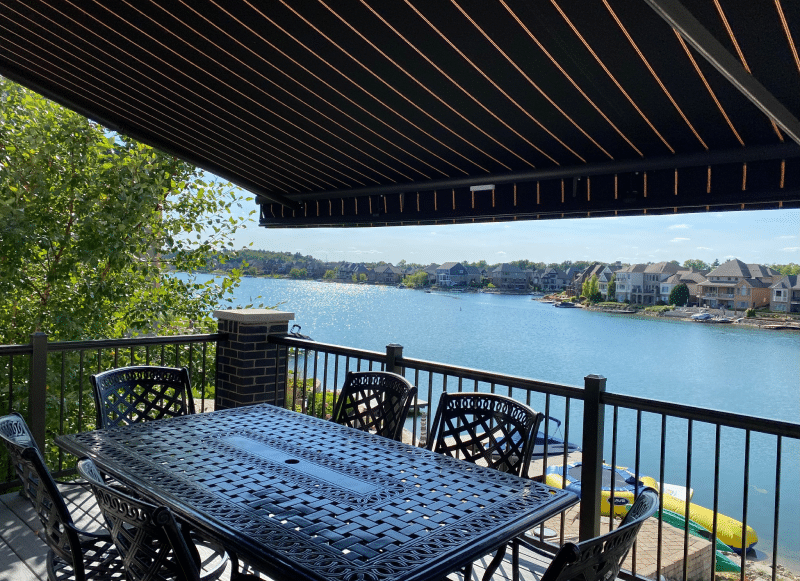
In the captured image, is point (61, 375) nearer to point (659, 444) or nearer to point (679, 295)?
point (679, 295)

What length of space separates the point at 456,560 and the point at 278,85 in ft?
10.1

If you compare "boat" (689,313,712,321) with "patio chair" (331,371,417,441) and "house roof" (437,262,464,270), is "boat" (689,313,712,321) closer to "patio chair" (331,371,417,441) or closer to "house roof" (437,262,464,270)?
"house roof" (437,262,464,270)

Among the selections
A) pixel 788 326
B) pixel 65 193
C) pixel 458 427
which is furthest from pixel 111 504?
pixel 65 193

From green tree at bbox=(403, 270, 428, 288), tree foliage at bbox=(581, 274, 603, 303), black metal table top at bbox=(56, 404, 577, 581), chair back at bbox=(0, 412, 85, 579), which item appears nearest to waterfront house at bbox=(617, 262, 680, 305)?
tree foliage at bbox=(581, 274, 603, 303)

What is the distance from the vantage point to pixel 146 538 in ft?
5.24

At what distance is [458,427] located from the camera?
3109mm

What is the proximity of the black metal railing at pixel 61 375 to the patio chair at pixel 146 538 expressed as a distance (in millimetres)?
2663

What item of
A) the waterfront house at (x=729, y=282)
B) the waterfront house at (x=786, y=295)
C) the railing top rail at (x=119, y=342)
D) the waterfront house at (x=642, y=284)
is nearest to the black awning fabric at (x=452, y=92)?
the railing top rail at (x=119, y=342)

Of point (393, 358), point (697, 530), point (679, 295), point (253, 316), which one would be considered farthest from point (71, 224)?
point (697, 530)

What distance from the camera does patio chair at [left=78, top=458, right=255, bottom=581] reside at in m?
1.50

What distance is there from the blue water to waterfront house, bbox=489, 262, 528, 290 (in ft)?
0.76

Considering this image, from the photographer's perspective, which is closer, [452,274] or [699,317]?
[699,317]

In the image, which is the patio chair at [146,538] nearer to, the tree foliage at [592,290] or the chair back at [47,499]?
the chair back at [47,499]

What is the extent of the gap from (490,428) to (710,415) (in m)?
1.04
